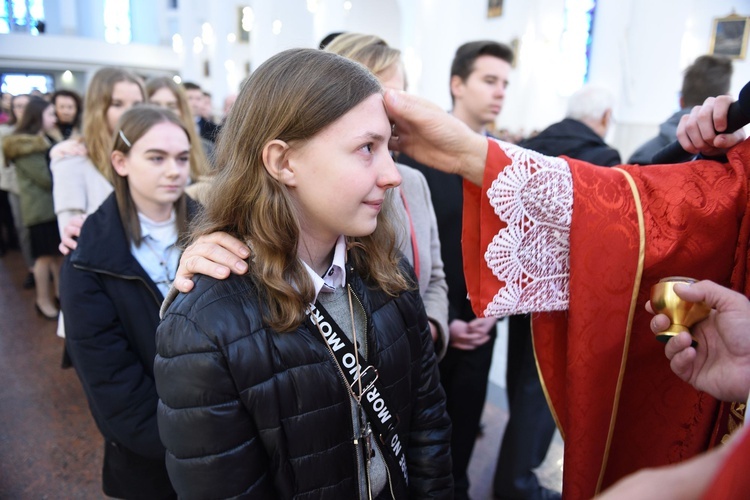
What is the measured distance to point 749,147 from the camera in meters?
1.14

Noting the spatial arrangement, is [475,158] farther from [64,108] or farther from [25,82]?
[25,82]

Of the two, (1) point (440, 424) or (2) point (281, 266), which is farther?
(1) point (440, 424)

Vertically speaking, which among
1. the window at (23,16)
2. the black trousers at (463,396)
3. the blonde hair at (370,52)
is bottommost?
the black trousers at (463,396)

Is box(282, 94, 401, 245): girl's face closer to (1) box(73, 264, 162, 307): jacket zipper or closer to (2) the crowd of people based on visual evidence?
(2) the crowd of people

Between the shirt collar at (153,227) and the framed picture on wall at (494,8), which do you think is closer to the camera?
the shirt collar at (153,227)

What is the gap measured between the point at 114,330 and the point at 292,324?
0.89m

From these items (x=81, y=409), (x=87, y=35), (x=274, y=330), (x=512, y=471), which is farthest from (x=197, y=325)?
(x=87, y=35)

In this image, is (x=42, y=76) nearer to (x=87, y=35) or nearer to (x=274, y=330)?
(x=87, y=35)

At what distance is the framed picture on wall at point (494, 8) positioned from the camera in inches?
513

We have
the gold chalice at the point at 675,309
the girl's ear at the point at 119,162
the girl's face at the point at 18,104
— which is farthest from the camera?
the girl's face at the point at 18,104

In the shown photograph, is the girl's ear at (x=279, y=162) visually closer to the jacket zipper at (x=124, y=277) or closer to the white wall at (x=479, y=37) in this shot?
the jacket zipper at (x=124, y=277)

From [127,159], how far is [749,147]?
1.93 meters

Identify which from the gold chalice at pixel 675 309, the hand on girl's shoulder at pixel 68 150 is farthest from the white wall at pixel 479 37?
the gold chalice at pixel 675 309

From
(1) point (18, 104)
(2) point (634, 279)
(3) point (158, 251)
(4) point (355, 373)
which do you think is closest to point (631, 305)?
(2) point (634, 279)
